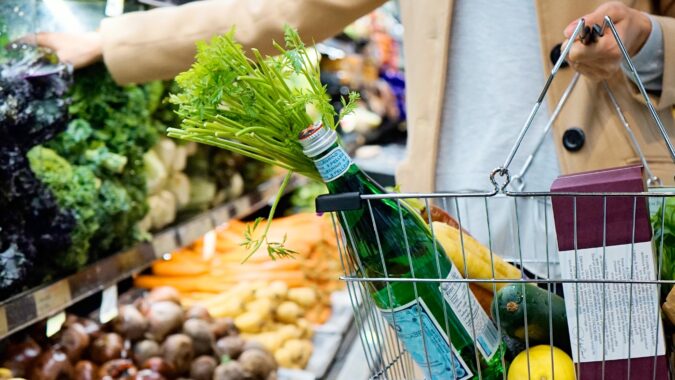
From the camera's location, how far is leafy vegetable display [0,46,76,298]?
134 cm

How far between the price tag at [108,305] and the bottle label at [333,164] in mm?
1174

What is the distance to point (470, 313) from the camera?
0.81 m

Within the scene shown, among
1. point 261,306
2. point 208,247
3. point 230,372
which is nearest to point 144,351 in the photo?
point 230,372

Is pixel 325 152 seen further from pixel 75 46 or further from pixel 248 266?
pixel 248 266

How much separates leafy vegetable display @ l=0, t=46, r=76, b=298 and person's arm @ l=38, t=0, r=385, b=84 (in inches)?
4.5

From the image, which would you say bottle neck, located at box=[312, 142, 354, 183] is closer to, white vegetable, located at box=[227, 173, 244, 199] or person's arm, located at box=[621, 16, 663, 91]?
person's arm, located at box=[621, 16, 663, 91]

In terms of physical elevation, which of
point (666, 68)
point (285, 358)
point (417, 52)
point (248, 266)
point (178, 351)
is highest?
point (417, 52)

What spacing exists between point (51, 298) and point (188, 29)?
2.03 ft

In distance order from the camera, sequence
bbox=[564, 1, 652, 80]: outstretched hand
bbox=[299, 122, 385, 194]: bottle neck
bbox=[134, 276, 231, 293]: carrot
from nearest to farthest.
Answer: bbox=[299, 122, 385, 194]: bottle neck → bbox=[564, 1, 652, 80]: outstretched hand → bbox=[134, 276, 231, 293]: carrot

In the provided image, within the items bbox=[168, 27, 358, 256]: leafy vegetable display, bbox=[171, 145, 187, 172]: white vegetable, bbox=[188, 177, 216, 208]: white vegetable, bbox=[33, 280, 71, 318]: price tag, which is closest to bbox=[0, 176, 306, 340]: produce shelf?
bbox=[33, 280, 71, 318]: price tag

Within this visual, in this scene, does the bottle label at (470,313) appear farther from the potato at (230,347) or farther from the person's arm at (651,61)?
the potato at (230,347)

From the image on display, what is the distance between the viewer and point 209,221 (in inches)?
91.0

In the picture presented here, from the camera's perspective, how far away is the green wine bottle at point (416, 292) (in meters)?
0.77

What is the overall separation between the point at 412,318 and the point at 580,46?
1.43 feet
